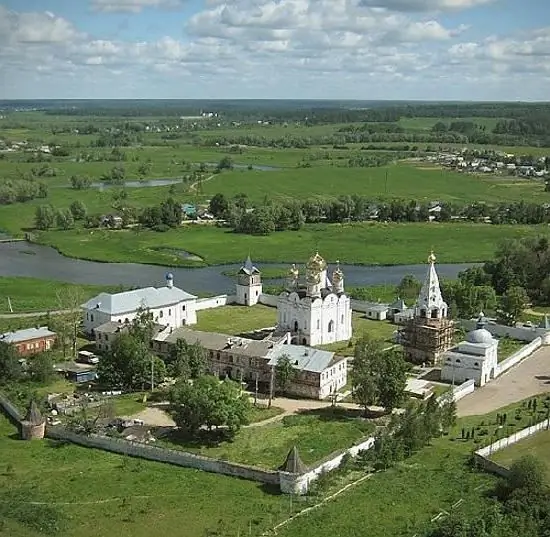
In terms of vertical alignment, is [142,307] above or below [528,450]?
above

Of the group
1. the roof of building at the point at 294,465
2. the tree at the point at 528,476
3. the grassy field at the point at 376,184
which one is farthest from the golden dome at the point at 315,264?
the grassy field at the point at 376,184

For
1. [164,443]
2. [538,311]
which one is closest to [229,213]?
[538,311]

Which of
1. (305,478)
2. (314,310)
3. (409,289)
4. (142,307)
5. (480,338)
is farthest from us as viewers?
(409,289)

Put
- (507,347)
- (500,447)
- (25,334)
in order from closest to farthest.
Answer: (500,447), (25,334), (507,347)

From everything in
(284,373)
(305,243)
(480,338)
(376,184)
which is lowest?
(305,243)

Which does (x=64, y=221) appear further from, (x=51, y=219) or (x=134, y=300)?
(x=134, y=300)

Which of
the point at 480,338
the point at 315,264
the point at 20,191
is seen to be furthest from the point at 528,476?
the point at 20,191

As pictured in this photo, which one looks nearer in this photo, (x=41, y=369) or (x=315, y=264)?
(x=41, y=369)

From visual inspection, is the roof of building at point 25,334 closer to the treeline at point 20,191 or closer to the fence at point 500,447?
the fence at point 500,447
